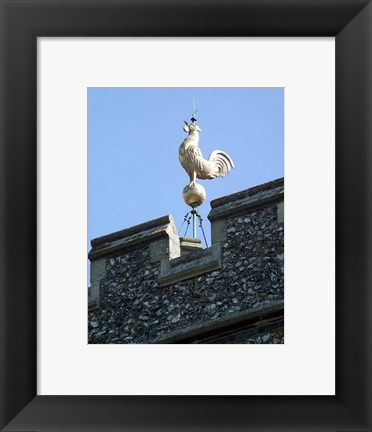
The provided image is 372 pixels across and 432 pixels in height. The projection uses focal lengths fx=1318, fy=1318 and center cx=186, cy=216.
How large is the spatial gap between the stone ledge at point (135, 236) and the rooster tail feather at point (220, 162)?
0.48 metres

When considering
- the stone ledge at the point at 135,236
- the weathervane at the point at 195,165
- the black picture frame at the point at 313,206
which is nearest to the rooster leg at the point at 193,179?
the weathervane at the point at 195,165

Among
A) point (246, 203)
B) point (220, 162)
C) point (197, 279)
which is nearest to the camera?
point (246, 203)

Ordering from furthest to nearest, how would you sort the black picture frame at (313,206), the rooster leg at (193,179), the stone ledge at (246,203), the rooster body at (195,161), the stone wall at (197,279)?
the rooster leg at (193,179) → the rooster body at (195,161) → the stone ledge at (246,203) → the stone wall at (197,279) → the black picture frame at (313,206)

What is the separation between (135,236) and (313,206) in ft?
15.3

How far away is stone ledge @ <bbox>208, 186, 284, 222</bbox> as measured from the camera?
8.67 meters

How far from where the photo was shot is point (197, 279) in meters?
8.88

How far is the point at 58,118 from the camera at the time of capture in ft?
15.3

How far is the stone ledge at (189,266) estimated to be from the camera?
8797mm

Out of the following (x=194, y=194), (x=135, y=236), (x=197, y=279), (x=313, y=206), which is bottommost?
(x=197, y=279)

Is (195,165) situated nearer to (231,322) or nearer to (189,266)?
(189,266)

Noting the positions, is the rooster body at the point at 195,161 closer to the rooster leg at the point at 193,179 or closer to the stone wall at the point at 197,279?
the rooster leg at the point at 193,179

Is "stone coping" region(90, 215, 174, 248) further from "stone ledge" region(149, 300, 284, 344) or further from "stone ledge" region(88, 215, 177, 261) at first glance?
"stone ledge" region(149, 300, 284, 344)

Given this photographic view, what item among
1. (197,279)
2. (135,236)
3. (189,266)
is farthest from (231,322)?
(135,236)

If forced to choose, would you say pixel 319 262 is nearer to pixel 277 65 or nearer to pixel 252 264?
pixel 277 65
